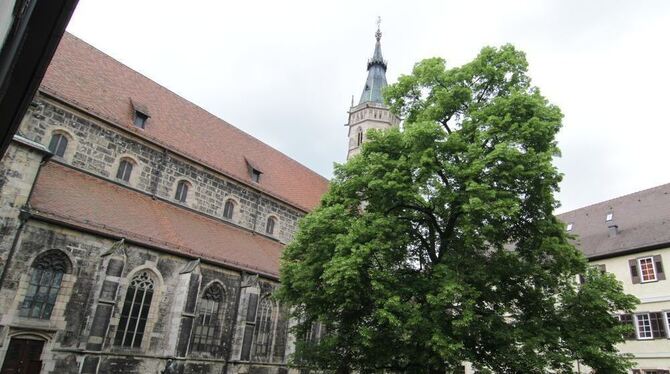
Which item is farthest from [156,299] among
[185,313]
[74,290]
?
[74,290]

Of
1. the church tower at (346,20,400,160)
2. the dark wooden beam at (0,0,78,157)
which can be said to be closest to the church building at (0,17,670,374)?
the dark wooden beam at (0,0,78,157)

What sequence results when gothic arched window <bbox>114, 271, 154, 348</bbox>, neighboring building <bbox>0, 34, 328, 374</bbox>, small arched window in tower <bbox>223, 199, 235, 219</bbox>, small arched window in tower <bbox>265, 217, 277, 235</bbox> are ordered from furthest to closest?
small arched window in tower <bbox>265, 217, 277, 235</bbox>
small arched window in tower <bbox>223, 199, 235, 219</bbox>
gothic arched window <bbox>114, 271, 154, 348</bbox>
neighboring building <bbox>0, 34, 328, 374</bbox>

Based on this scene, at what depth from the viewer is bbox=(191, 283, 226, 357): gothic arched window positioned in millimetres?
15477

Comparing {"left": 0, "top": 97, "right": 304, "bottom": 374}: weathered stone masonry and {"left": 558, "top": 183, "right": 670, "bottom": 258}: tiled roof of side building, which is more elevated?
{"left": 558, "top": 183, "right": 670, "bottom": 258}: tiled roof of side building

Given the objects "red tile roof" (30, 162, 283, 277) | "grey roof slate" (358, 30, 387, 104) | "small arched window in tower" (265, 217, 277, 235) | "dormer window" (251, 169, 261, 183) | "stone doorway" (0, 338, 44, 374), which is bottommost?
"stone doorway" (0, 338, 44, 374)

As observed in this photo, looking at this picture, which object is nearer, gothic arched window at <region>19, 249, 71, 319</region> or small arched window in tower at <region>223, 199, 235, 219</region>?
gothic arched window at <region>19, 249, 71, 319</region>

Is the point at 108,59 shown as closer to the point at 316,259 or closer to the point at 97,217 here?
the point at 97,217

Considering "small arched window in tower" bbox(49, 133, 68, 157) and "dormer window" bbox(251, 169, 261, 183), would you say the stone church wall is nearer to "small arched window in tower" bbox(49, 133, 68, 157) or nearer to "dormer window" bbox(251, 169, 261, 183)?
"small arched window in tower" bbox(49, 133, 68, 157)

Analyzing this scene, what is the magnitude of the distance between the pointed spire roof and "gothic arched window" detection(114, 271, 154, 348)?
83.8ft

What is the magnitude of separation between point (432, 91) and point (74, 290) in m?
12.0

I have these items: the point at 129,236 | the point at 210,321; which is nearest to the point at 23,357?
the point at 129,236

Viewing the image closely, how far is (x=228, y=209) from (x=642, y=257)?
19338 millimetres

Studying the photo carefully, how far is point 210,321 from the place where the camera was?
15992mm

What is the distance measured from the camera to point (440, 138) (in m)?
11.5
